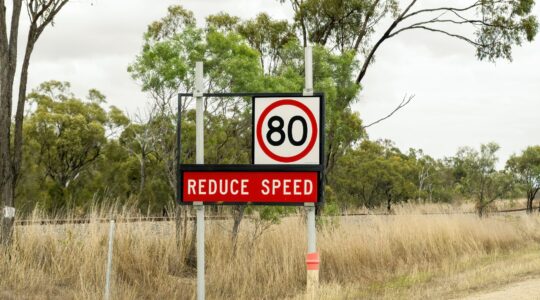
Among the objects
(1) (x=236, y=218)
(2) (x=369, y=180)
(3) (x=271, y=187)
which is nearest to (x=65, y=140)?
(2) (x=369, y=180)

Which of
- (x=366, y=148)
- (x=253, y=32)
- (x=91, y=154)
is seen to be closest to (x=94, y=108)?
(x=91, y=154)

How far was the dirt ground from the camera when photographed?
10609mm

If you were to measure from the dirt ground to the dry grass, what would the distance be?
0.58 metres

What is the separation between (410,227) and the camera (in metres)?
16.7

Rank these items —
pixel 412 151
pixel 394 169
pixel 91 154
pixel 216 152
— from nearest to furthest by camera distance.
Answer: pixel 216 152 < pixel 91 154 < pixel 394 169 < pixel 412 151

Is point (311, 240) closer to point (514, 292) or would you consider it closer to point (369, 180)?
point (514, 292)

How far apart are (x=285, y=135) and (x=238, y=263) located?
469 centimetres

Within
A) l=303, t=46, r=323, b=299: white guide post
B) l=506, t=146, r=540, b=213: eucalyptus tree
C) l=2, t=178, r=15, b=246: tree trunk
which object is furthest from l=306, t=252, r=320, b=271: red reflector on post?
l=506, t=146, r=540, b=213: eucalyptus tree

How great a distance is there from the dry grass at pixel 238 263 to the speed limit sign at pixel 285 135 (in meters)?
2.59

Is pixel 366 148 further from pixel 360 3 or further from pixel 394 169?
pixel 360 3

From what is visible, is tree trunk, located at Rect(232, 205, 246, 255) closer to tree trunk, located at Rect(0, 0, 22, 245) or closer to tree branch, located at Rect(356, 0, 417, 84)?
tree trunk, located at Rect(0, 0, 22, 245)

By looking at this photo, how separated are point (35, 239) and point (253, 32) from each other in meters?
15.7

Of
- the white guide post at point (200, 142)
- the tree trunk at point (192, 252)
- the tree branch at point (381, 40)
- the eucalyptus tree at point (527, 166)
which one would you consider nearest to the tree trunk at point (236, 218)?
the tree trunk at point (192, 252)

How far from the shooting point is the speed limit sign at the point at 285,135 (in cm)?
850
